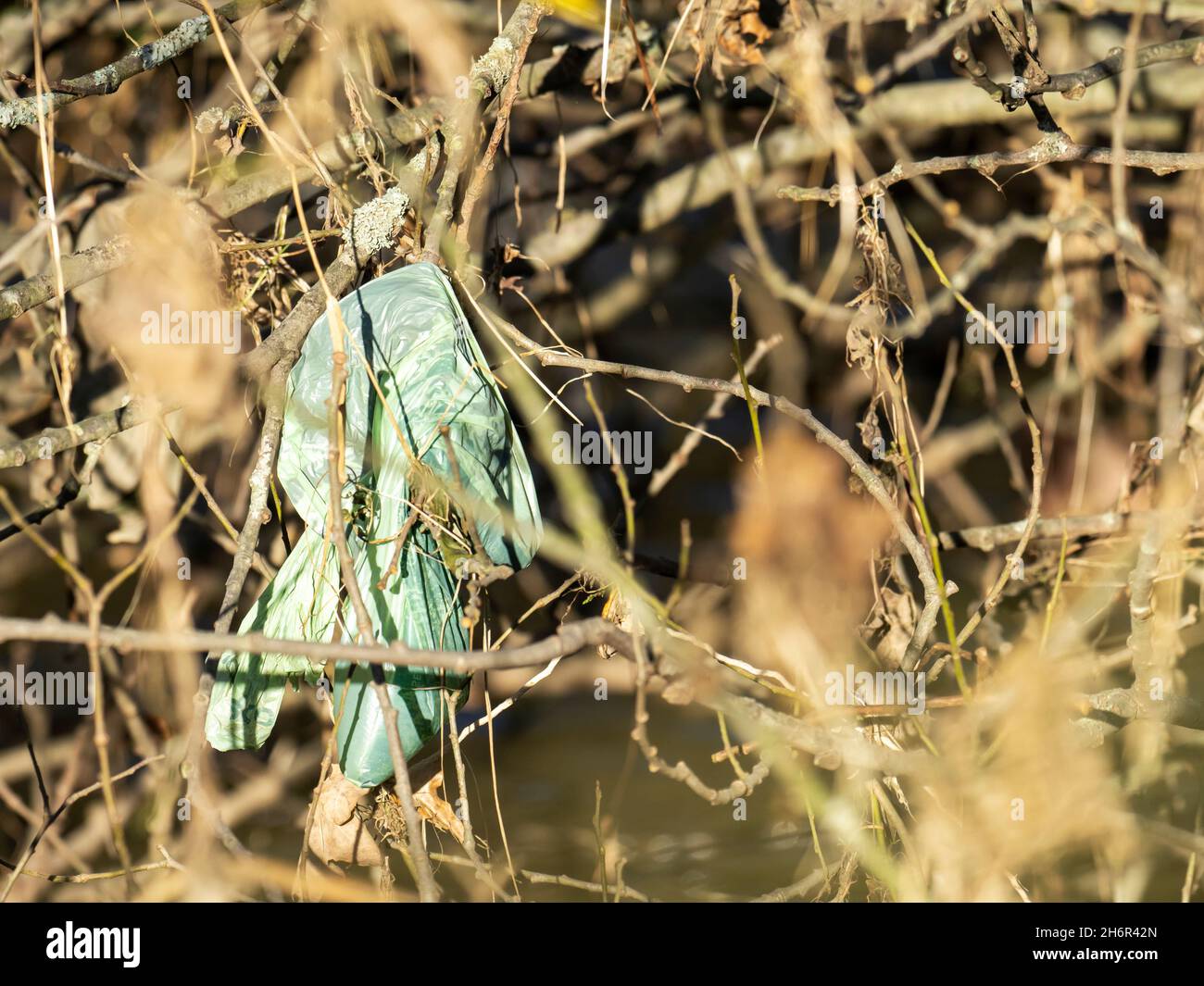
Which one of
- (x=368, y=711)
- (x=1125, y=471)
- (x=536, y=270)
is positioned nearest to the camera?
(x=368, y=711)

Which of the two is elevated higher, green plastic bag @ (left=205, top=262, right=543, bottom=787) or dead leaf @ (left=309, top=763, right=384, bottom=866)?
green plastic bag @ (left=205, top=262, right=543, bottom=787)

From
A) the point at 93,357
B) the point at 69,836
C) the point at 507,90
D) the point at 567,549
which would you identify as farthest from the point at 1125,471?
the point at 69,836

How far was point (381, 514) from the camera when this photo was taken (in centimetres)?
114

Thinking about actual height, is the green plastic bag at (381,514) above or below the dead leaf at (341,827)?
above

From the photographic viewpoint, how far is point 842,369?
2.47 metres

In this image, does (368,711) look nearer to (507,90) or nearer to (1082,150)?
(507,90)

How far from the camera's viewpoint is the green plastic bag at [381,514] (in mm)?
1120

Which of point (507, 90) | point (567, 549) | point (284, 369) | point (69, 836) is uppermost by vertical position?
point (507, 90)

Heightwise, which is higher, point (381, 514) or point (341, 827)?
point (381, 514)

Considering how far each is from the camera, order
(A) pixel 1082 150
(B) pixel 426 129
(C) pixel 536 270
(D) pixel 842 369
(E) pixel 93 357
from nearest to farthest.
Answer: (A) pixel 1082 150
(B) pixel 426 129
(E) pixel 93 357
(C) pixel 536 270
(D) pixel 842 369

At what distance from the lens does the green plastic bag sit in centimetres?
112

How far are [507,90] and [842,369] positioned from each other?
54.9 inches

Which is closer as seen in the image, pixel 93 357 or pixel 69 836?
pixel 93 357

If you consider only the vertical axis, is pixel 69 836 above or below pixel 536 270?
below
